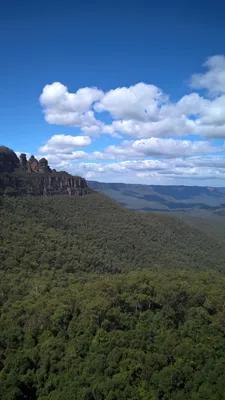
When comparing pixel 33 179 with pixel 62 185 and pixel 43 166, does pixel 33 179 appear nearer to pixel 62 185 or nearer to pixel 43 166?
pixel 62 185

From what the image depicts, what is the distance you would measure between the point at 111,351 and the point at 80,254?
4596cm

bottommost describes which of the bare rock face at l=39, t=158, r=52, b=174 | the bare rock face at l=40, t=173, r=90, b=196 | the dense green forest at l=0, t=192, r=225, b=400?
the dense green forest at l=0, t=192, r=225, b=400

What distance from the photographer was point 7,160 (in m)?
124

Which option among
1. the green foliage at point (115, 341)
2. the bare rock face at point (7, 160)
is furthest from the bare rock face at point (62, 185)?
the green foliage at point (115, 341)

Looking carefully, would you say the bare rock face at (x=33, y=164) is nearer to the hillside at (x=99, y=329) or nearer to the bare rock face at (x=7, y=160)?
the bare rock face at (x=7, y=160)

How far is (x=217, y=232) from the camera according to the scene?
182750 mm

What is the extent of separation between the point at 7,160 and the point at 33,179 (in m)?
12.9

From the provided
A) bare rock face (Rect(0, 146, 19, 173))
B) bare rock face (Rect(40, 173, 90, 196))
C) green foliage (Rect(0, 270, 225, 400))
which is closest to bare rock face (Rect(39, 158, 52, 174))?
bare rock face (Rect(40, 173, 90, 196))

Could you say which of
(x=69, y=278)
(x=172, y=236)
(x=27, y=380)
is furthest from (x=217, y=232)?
(x=27, y=380)

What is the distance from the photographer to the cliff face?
113m

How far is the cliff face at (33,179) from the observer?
113m

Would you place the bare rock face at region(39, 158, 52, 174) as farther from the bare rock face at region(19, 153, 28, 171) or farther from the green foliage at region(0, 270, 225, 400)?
the green foliage at region(0, 270, 225, 400)

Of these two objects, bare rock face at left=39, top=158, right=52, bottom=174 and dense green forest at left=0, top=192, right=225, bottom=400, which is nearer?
dense green forest at left=0, top=192, right=225, bottom=400

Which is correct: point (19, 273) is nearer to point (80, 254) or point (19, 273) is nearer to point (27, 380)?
point (80, 254)
